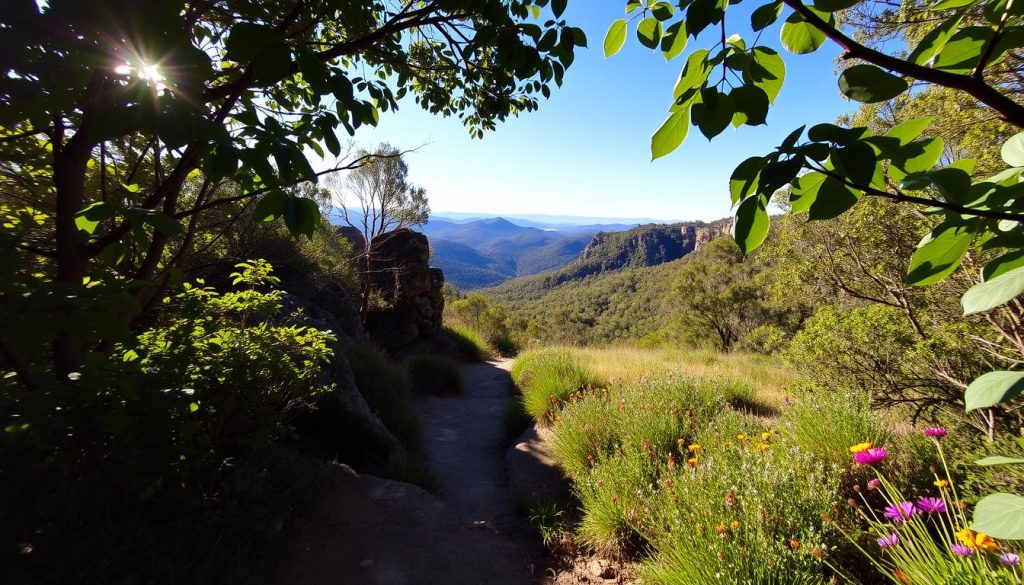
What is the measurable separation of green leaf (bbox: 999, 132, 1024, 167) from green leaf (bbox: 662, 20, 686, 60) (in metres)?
0.56

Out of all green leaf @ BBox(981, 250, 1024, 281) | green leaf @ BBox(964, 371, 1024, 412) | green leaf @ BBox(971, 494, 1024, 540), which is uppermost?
green leaf @ BBox(981, 250, 1024, 281)

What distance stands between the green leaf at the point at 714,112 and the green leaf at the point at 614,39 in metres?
0.42

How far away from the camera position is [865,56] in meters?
0.61

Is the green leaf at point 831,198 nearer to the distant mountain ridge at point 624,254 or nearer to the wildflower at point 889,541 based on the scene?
the wildflower at point 889,541

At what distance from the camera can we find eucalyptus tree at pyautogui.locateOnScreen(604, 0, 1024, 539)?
0.49m

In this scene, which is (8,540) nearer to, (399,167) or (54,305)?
(54,305)

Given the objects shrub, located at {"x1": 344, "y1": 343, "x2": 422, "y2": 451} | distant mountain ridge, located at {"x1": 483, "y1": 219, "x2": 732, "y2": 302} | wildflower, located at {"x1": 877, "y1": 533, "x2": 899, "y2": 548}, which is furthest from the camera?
distant mountain ridge, located at {"x1": 483, "y1": 219, "x2": 732, "y2": 302}

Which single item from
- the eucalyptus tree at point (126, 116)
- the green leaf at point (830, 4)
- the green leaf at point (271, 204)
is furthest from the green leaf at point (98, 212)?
the green leaf at point (830, 4)


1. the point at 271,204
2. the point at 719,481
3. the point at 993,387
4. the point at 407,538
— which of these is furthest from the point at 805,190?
the point at 407,538

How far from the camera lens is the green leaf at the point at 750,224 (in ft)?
1.90

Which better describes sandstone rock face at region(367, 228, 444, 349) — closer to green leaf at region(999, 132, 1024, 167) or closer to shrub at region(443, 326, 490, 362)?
shrub at region(443, 326, 490, 362)

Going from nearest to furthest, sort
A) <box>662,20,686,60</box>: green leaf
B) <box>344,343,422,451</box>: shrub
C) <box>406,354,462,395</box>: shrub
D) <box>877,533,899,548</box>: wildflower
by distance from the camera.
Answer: <box>662,20,686,60</box>: green leaf < <box>877,533,899,548</box>: wildflower < <box>344,343,422,451</box>: shrub < <box>406,354,462,395</box>: shrub

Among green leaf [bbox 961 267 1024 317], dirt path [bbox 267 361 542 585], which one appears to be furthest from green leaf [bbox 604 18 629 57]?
dirt path [bbox 267 361 542 585]

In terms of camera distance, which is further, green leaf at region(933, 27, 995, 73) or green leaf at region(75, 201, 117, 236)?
green leaf at region(75, 201, 117, 236)
